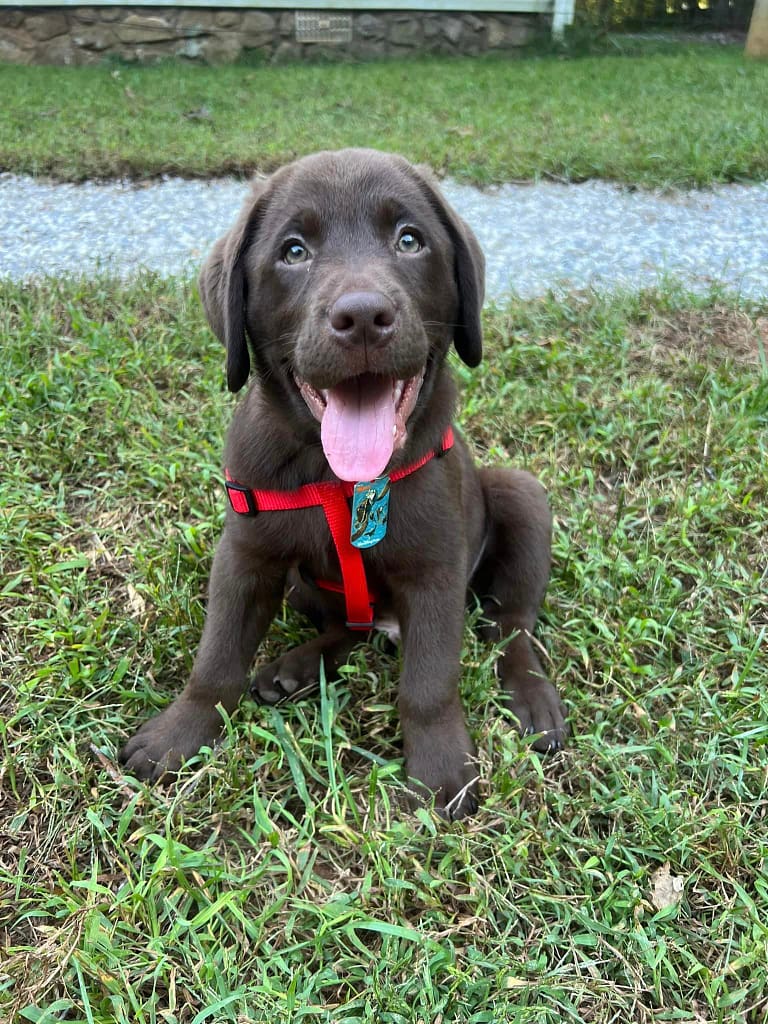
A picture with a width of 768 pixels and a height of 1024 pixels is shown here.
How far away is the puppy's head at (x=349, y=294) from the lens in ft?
6.22

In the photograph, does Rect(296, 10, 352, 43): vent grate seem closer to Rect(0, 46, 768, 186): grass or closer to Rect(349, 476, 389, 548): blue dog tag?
Rect(0, 46, 768, 186): grass

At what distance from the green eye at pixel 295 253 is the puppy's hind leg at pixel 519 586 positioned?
1.07m

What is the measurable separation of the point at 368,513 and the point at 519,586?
0.76 m

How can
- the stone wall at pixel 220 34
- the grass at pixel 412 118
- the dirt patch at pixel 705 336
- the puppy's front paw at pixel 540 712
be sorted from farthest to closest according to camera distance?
the stone wall at pixel 220 34, the grass at pixel 412 118, the dirt patch at pixel 705 336, the puppy's front paw at pixel 540 712

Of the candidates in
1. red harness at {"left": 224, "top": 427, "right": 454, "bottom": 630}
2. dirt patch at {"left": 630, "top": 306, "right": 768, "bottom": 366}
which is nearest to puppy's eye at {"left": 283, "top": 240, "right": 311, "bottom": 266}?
red harness at {"left": 224, "top": 427, "right": 454, "bottom": 630}

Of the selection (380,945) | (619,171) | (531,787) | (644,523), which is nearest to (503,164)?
(619,171)

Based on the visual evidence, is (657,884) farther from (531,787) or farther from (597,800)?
(531,787)

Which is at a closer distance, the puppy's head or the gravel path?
the puppy's head

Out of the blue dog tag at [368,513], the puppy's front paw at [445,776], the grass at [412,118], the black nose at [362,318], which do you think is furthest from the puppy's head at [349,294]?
the grass at [412,118]

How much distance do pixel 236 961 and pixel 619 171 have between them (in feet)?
19.0

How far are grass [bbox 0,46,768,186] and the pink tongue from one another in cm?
450

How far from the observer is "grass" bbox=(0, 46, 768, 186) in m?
6.12

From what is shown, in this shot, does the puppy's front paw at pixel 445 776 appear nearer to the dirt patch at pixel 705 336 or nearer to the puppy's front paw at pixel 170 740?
the puppy's front paw at pixel 170 740

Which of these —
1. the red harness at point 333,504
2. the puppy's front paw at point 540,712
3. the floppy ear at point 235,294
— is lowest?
the puppy's front paw at point 540,712
